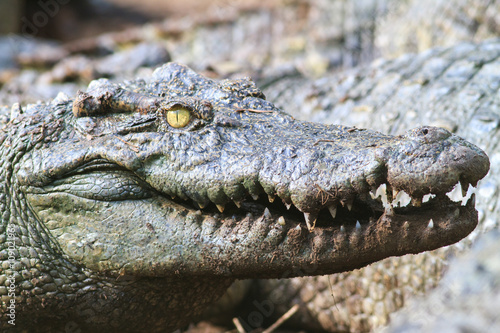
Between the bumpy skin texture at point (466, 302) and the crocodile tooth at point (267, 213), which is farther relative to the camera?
the crocodile tooth at point (267, 213)

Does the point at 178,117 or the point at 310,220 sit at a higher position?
the point at 178,117

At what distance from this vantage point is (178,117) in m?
3.08

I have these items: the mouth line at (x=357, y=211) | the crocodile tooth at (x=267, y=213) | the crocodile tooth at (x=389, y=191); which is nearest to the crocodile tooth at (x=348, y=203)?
the mouth line at (x=357, y=211)

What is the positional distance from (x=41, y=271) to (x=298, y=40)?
20.9 ft

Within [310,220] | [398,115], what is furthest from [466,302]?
[398,115]

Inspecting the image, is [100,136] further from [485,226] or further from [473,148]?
[485,226]

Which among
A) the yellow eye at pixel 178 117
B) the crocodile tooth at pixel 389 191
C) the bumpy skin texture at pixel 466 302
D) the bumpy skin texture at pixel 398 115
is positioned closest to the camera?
the bumpy skin texture at pixel 466 302

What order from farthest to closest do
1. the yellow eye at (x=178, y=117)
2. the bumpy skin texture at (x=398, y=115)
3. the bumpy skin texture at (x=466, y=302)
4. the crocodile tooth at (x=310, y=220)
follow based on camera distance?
the bumpy skin texture at (x=398, y=115), the yellow eye at (x=178, y=117), the crocodile tooth at (x=310, y=220), the bumpy skin texture at (x=466, y=302)

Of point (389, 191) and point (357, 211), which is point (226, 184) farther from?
point (389, 191)

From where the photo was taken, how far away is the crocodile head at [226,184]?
8.45 feet

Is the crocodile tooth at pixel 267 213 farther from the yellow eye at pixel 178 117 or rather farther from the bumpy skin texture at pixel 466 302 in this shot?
the bumpy skin texture at pixel 466 302

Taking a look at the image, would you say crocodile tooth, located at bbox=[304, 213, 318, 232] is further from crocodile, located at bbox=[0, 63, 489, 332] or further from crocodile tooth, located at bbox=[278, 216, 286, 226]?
crocodile tooth, located at bbox=[278, 216, 286, 226]

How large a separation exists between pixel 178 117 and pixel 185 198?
428mm

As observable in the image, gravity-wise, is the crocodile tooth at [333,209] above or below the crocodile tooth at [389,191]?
below
